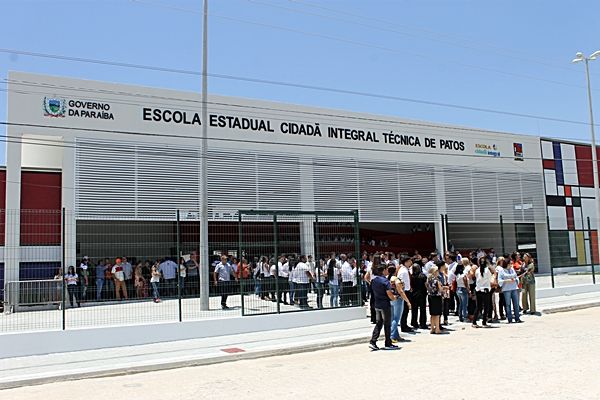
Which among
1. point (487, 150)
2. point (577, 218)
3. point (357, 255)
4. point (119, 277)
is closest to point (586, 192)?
point (577, 218)

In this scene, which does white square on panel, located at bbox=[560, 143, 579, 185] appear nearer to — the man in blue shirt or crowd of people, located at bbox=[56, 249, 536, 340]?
crowd of people, located at bbox=[56, 249, 536, 340]

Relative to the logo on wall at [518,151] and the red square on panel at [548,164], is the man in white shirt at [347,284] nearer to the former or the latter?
the logo on wall at [518,151]

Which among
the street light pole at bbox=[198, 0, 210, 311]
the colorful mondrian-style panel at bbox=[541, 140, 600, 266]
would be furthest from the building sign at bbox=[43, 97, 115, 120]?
the colorful mondrian-style panel at bbox=[541, 140, 600, 266]

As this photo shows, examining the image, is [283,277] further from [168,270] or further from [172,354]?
[172,354]

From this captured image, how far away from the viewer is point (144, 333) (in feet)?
37.6

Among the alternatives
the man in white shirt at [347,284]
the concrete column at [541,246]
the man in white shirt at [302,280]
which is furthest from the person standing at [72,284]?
the concrete column at [541,246]

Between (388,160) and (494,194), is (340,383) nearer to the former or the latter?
(388,160)

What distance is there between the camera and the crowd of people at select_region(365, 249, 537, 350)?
1142 centimetres

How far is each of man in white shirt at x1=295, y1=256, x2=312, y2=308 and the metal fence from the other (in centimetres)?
11

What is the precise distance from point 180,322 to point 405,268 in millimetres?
5008

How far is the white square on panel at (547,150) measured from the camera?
34312 millimetres

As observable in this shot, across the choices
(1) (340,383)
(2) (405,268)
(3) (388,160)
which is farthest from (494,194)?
(1) (340,383)

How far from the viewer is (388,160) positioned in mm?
28250

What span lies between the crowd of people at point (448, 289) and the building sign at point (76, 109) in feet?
42.3
